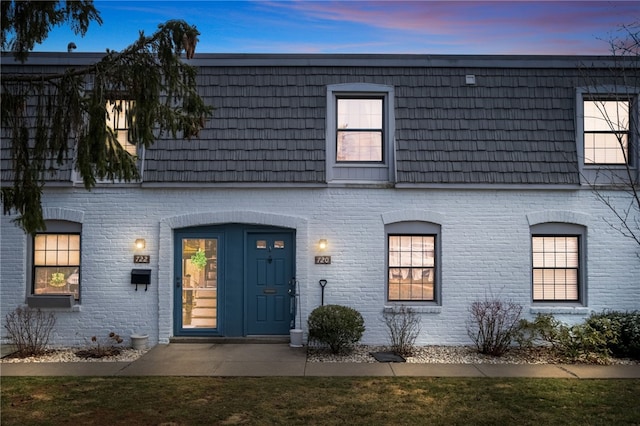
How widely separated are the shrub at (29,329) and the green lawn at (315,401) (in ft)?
6.55

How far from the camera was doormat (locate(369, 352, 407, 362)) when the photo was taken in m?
11.1

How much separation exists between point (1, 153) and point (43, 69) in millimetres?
2119

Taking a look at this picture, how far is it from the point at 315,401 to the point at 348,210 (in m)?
5.09

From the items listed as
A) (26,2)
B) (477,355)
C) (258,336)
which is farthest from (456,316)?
(26,2)

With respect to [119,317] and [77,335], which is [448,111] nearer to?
[119,317]

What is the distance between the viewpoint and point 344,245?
493 inches

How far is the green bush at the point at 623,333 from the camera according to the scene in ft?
36.8

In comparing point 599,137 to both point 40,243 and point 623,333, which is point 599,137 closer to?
point 623,333

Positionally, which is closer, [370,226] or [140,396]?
[140,396]

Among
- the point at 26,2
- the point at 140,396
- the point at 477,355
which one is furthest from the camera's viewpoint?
the point at 477,355

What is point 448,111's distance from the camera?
503 inches

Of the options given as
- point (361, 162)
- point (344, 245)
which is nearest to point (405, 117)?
point (361, 162)

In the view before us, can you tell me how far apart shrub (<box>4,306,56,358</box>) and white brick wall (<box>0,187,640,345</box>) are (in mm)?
246

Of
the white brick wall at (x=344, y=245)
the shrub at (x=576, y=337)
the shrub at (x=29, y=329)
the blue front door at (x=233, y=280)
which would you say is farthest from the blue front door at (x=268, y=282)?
the shrub at (x=576, y=337)
